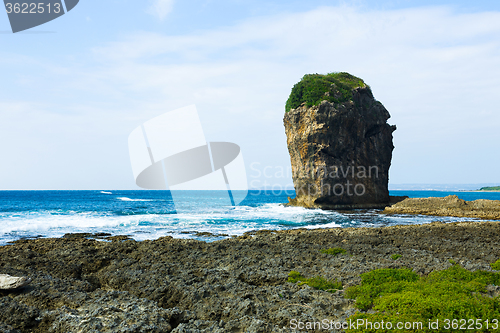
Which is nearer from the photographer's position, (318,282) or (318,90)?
(318,282)

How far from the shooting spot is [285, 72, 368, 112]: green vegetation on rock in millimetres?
46294

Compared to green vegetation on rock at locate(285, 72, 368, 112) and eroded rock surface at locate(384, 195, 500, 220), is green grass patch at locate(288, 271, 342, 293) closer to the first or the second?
eroded rock surface at locate(384, 195, 500, 220)

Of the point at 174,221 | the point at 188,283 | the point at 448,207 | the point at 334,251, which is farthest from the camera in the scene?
the point at 448,207

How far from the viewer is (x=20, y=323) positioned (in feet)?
19.8

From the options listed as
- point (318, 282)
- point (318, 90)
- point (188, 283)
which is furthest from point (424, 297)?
point (318, 90)

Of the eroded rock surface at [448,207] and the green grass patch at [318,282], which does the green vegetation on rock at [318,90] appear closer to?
the eroded rock surface at [448,207]

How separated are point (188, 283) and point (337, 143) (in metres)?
40.3

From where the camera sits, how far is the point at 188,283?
327 inches

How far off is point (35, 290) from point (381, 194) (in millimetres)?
50779

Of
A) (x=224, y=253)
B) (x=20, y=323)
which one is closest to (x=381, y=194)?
(x=224, y=253)

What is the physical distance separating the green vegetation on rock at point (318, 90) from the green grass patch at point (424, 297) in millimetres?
39124

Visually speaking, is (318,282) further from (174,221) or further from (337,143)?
(337,143)

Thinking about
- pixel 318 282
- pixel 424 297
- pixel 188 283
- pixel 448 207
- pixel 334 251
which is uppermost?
pixel 424 297

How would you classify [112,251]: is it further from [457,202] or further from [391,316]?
[457,202]
